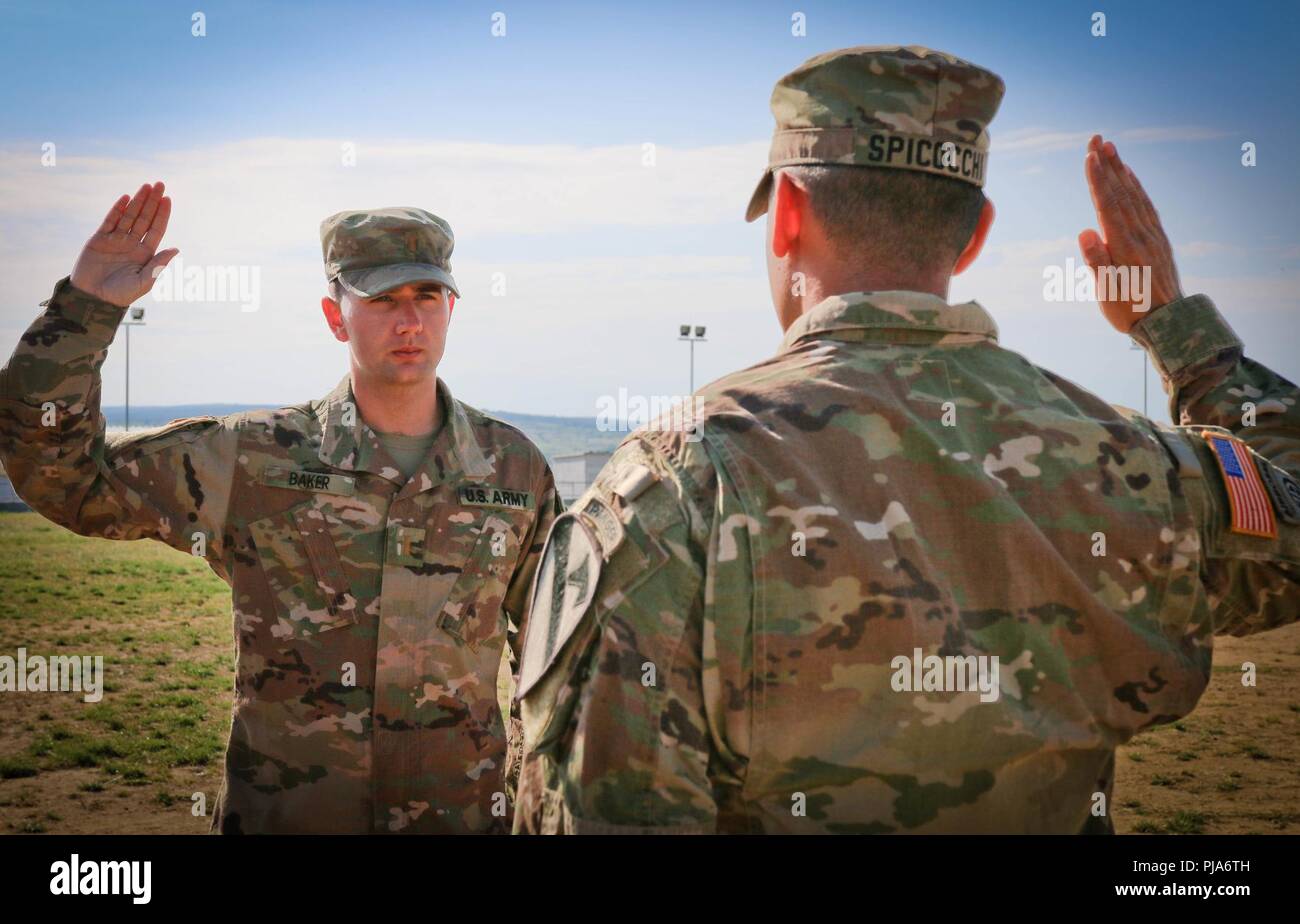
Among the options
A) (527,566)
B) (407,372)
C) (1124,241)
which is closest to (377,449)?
(407,372)

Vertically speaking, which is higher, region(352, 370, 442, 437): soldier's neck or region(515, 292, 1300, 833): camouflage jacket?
region(352, 370, 442, 437): soldier's neck

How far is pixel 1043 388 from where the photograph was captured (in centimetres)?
231

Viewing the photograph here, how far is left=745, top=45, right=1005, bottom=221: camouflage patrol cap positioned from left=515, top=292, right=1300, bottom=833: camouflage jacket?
0.29 meters

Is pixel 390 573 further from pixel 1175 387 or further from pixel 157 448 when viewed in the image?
pixel 1175 387

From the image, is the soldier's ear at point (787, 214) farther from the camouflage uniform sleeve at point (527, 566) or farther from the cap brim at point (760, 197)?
the camouflage uniform sleeve at point (527, 566)

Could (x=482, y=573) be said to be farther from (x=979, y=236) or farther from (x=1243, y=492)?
(x=1243, y=492)

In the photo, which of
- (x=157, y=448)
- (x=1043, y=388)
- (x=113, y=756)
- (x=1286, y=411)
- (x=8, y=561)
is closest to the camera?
(x=1043, y=388)

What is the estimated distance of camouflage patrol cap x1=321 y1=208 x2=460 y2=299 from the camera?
15.6ft

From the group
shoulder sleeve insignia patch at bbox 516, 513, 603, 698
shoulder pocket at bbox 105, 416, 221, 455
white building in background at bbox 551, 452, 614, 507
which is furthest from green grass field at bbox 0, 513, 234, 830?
white building in background at bbox 551, 452, 614, 507

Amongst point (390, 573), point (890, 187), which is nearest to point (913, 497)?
point (890, 187)

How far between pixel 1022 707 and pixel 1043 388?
63 cm

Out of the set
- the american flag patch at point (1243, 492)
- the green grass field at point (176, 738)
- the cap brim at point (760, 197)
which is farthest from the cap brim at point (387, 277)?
the green grass field at point (176, 738)

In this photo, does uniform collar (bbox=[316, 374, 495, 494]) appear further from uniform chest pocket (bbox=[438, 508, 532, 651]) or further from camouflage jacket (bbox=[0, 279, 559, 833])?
uniform chest pocket (bbox=[438, 508, 532, 651])

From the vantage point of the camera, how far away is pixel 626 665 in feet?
6.39
